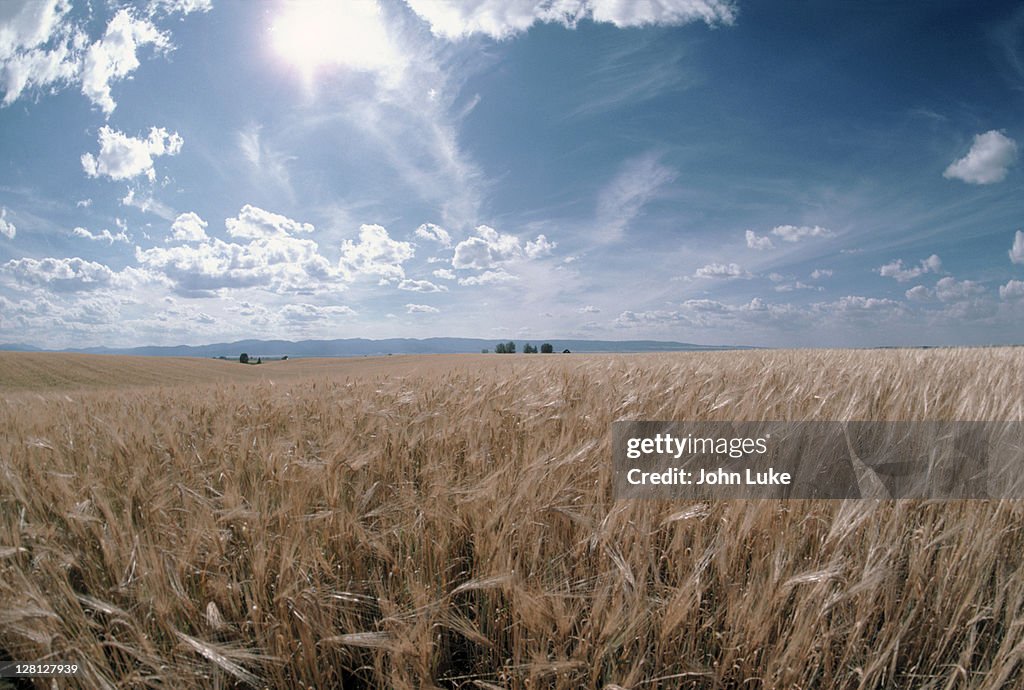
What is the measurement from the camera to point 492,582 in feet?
3.08

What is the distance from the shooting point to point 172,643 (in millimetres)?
1000

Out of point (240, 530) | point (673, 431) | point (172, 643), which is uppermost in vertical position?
point (673, 431)

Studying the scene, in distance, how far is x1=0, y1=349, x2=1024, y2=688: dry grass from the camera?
0.86 m

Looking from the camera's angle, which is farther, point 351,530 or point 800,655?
point 351,530

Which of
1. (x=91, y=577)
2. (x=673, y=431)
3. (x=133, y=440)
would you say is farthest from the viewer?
(x=133, y=440)

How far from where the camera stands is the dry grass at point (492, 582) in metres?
0.86

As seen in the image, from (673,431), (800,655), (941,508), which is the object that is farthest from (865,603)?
(673,431)

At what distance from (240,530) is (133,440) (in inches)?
54.9

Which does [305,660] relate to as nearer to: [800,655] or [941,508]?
[800,655]

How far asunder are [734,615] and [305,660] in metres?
0.88

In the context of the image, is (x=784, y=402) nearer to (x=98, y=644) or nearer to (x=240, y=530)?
(x=240, y=530)

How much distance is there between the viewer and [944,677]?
868mm

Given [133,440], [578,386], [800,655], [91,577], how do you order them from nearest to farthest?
[800,655]
[91,577]
[133,440]
[578,386]

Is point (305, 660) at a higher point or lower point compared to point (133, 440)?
lower
